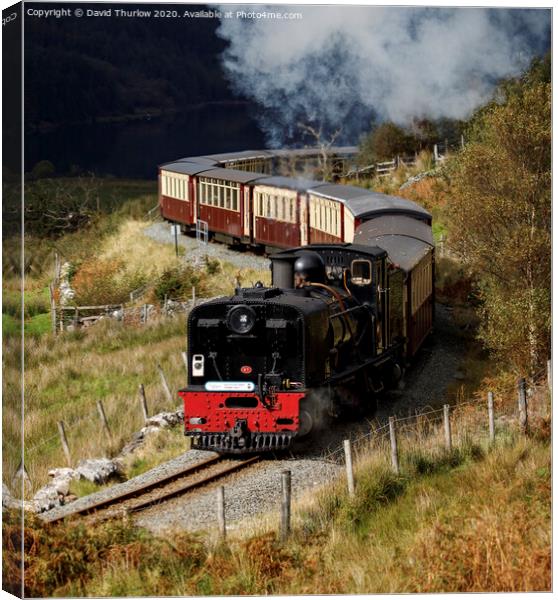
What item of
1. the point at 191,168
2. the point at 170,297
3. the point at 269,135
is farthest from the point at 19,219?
the point at 191,168

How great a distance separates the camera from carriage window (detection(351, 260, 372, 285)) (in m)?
18.6

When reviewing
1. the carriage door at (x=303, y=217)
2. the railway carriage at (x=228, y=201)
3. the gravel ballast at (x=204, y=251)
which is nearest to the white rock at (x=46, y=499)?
the gravel ballast at (x=204, y=251)

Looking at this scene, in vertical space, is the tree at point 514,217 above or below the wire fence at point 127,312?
above

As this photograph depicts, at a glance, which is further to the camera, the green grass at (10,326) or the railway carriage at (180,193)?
the railway carriage at (180,193)

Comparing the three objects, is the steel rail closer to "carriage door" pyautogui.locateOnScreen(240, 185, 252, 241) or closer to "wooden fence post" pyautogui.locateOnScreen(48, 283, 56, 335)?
"wooden fence post" pyautogui.locateOnScreen(48, 283, 56, 335)

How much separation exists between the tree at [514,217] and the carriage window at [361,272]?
5.12ft

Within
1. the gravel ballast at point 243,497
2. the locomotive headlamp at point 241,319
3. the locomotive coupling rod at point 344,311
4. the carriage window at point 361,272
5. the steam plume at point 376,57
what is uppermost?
the steam plume at point 376,57

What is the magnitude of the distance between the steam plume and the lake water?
565mm

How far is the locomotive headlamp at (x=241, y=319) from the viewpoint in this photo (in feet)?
52.7

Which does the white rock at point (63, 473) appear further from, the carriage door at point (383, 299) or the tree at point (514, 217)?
the tree at point (514, 217)

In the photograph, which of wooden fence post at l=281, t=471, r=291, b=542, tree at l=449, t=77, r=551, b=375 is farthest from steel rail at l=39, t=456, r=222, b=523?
tree at l=449, t=77, r=551, b=375

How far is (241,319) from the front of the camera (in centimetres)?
1609

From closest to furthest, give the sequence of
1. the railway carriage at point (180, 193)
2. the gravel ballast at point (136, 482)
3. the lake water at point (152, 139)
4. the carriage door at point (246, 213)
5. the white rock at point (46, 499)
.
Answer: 1. the gravel ballast at point (136, 482)
2. the white rock at point (46, 499)
3. the lake water at point (152, 139)
4. the railway carriage at point (180, 193)
5. the carriage door at point (246, 213)

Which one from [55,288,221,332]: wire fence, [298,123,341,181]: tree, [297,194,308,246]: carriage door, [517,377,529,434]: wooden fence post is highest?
[298,123,341,181]: tree
